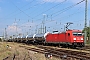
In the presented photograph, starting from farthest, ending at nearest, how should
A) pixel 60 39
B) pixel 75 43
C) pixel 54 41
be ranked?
1. pixel 54 41
2. pixel 60 39
3. pixel 75 43

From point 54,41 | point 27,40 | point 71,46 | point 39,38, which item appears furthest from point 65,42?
point 27,40

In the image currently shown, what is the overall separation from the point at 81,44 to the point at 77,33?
1790 mm

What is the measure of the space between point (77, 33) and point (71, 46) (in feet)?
7.56

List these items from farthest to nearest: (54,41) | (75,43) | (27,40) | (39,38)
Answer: (27,40) → (39,38) → (54,41) → (75,43)

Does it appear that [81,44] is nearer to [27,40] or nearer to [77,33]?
[77,33]

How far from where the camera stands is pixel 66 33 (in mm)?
34031

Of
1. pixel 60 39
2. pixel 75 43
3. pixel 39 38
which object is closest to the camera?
pixel 75 43

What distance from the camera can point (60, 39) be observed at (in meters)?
36.6

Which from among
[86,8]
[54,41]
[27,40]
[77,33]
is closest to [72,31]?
[77,33]

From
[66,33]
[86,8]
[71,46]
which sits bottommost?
[71,46]

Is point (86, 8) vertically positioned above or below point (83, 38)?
above

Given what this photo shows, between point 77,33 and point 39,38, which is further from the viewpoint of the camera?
point 39,38

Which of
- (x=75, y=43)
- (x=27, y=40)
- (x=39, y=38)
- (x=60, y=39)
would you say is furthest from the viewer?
(x=27, y=40)

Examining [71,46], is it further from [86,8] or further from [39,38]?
[39,38]
